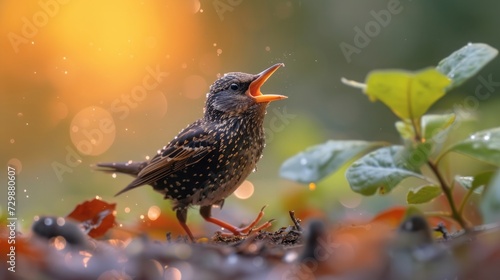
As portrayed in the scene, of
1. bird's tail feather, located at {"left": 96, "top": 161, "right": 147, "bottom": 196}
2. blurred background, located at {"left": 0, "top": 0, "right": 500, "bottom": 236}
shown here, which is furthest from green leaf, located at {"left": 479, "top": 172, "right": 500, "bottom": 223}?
blurred background, located at {"left": 0, "top": 0, "right": 500, "bottom": 236}

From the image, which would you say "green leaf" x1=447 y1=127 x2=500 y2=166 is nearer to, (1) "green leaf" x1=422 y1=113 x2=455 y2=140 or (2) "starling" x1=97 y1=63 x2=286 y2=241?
(1) "green leaf" x1=422 y1=113 x2=455 y2=140

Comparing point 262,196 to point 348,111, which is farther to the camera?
point 348,111

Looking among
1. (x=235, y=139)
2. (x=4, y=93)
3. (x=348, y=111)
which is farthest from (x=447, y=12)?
(x=4, y=93)

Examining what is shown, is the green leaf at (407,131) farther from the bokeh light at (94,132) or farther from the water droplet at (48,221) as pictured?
the bokeh light at (94,132)

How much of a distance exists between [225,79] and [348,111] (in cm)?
224

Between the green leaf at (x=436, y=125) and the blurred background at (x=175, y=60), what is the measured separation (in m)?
2.88

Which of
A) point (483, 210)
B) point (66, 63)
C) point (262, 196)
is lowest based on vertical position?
point (262, 196)

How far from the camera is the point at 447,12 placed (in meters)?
4.61

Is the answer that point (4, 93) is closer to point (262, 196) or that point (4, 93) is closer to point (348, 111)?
point (348, 111)

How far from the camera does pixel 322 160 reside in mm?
1188

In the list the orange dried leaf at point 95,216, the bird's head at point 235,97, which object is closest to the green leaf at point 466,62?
the orange dried leaf at point 95,216

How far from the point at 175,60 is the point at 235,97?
2005mm

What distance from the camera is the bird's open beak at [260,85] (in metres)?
2.47

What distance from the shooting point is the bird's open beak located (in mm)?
2473
